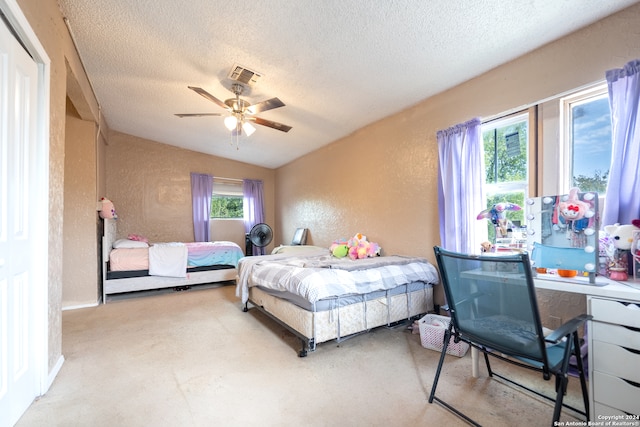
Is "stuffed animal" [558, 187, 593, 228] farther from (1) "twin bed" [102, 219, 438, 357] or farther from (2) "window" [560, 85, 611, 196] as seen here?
(1) "twin bed" [102, 219, 438, 357]

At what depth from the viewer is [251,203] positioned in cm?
618

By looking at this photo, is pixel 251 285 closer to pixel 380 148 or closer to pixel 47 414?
pixel 47 414

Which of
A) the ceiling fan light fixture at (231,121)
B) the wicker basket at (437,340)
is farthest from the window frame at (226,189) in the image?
the wicker basket at (437,340)

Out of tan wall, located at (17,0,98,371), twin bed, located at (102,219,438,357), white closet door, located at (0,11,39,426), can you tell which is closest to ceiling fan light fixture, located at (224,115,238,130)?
tan wall, located at (17,0,98,371)

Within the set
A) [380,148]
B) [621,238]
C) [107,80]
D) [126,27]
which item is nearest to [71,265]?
[107,80]

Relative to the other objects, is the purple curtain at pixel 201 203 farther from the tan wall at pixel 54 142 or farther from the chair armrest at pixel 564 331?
the chair armrest at pixel 564 331

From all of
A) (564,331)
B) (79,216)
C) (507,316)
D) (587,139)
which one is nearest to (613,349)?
(564,331)

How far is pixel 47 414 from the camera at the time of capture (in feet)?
4.89

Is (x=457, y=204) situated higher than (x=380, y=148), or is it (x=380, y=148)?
(x=380, y=148)

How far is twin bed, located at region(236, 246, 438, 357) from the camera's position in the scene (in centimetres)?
209

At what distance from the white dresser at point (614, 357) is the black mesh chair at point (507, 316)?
0.19 feet

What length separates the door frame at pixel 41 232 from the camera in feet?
5.29

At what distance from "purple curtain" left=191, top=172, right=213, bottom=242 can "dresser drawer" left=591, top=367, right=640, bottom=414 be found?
18.9ft

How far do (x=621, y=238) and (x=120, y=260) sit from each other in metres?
4.93
